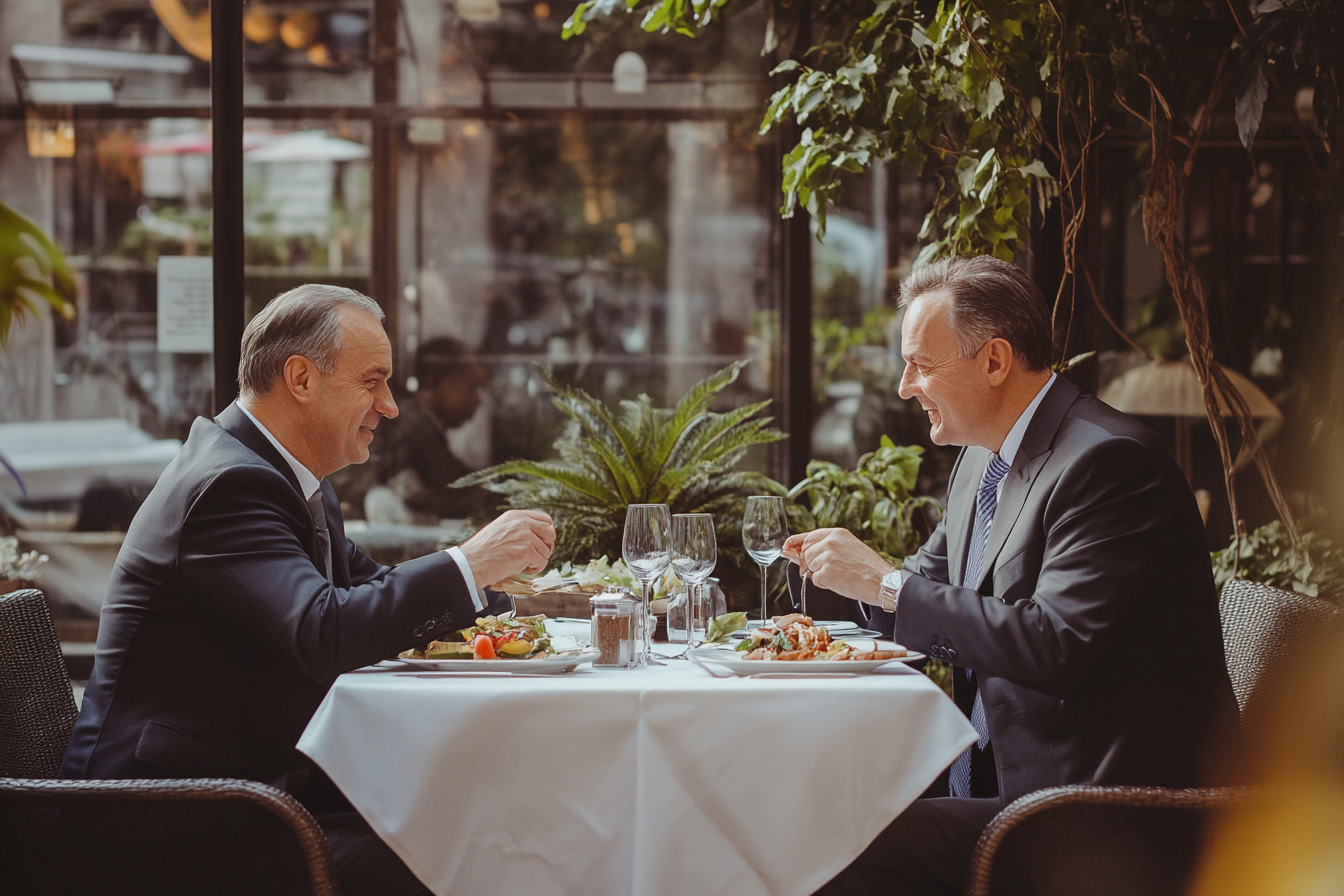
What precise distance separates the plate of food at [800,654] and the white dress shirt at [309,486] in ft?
1.39

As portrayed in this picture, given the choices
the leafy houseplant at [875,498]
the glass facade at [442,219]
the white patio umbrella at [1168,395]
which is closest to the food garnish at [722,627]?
the leafy houseplant at [875,498]

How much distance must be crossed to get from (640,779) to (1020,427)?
1130 mm

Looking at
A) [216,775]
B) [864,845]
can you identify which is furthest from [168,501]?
[864,845]

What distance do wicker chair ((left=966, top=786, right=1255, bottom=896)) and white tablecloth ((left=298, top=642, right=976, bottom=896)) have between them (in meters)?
0.21

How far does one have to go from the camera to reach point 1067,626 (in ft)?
6.59

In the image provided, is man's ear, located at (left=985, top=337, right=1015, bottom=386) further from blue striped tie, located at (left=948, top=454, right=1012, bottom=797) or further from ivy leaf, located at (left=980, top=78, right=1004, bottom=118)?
ivy leaf, located at (left=980, top=78, right=1004, bottom=118)

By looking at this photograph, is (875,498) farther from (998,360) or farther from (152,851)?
(152,851)

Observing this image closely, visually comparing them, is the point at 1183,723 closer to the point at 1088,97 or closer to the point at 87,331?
the point at 1088,97

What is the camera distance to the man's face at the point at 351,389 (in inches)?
95.9

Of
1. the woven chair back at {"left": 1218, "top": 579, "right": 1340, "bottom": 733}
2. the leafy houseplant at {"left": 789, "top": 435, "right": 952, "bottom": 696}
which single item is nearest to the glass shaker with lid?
the woven chair back at {"left": 1218, "top": 579, "right": 1340, "bottom": 733}

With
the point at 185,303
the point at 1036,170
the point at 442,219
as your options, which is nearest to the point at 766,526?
the point at 1036,170

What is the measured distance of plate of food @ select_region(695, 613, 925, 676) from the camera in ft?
6.62

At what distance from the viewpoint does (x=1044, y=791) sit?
1.89 m

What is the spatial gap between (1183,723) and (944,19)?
2233 mm
